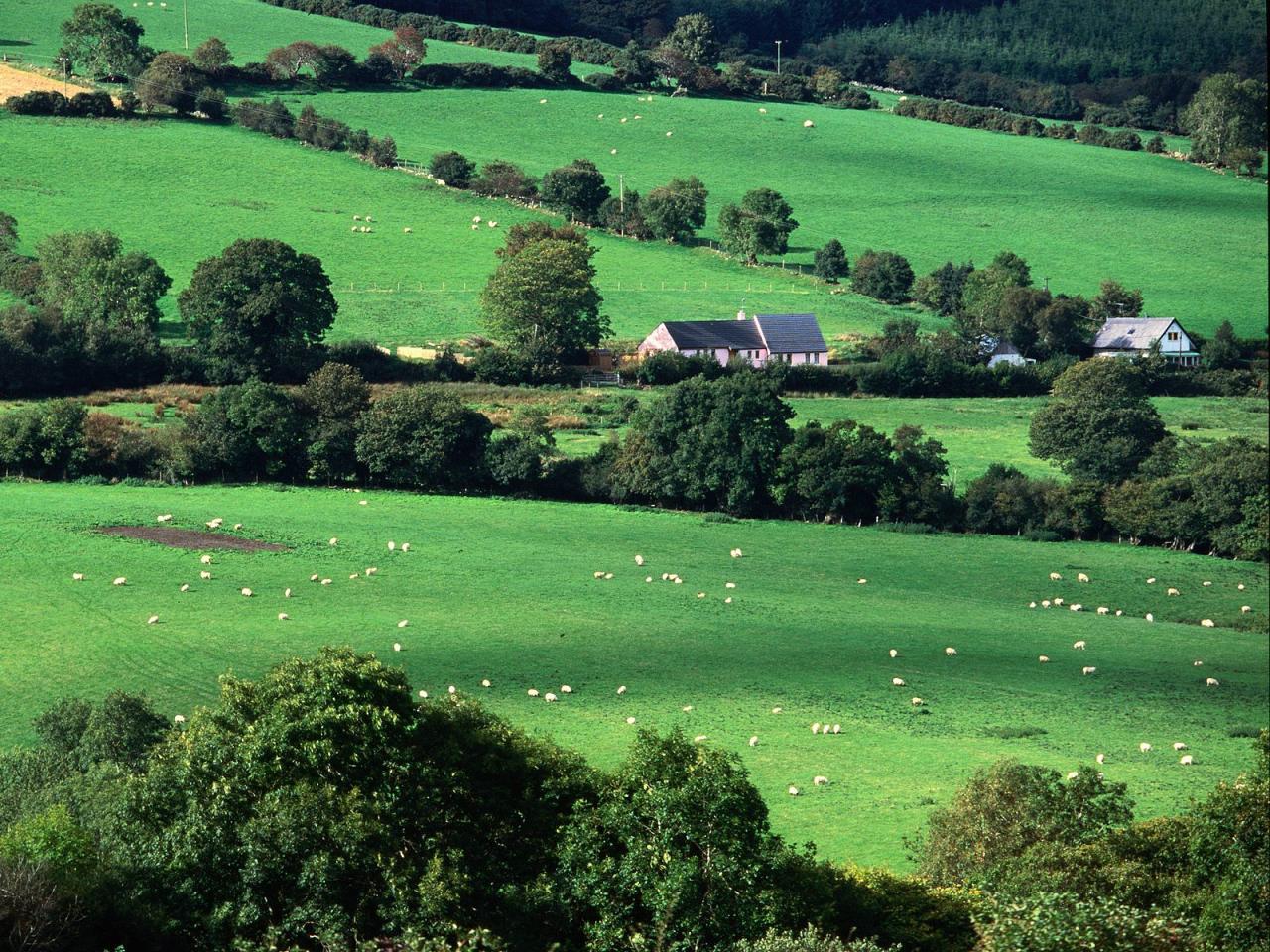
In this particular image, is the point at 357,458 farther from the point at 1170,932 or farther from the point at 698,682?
the point at 1170,932

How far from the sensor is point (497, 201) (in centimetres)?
13388

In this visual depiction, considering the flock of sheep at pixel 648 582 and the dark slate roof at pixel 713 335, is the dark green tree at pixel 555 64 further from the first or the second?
the flock of sheep at pixel 648 582

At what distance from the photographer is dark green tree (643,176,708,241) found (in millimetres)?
129875

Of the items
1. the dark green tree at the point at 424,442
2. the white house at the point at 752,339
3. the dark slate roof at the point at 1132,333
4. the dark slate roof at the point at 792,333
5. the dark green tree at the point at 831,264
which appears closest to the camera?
the dark green tree at the point at 424,442

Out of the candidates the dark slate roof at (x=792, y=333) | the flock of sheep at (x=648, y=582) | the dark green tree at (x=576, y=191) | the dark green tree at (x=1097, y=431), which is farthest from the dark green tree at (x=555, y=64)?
the flock of sheep at (x=648, y=582)

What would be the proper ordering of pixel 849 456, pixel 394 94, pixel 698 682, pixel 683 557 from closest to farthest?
pixel 698 682 < pixel 683 557 < pixel 849 456 < pixel 394 94

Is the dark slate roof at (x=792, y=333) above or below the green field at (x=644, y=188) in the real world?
below

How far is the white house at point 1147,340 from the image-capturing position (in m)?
111

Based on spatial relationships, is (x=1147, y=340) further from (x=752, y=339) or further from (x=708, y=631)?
(x=708, y=631)

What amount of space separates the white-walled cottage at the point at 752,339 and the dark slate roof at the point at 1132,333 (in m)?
18.1

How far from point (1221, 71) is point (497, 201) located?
12521cm

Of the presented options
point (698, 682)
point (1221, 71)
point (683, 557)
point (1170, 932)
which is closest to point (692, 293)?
point (683, 557)

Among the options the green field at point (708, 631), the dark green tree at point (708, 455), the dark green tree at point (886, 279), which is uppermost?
the dark green tree at point (886, 279)

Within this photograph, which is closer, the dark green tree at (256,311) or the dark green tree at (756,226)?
the dark green tree at (256,311)
